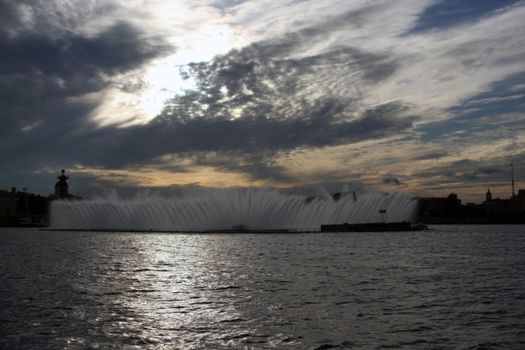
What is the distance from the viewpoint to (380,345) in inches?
663

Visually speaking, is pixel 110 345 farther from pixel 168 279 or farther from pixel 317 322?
pixel 168 279

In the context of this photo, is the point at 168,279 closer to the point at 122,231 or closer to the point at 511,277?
the point at 511,277

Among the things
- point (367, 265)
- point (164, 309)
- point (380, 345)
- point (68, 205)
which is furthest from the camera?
point (68, 205)

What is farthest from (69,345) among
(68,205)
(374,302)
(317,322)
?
(68,205)

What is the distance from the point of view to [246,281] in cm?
3319

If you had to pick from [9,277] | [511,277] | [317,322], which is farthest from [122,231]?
[317,322]

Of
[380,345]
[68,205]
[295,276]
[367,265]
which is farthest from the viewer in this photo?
[68,205]

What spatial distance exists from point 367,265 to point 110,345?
2950 cm

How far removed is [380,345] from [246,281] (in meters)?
A: 17.1

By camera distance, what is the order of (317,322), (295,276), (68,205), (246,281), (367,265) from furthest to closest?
(68,205), (367,265), (295,276), (246,281), (317,322)

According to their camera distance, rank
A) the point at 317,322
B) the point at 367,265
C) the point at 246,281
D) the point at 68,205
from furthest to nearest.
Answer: the point at 68,205, the point at 367,265, the point at 246,281, the point at 317,322

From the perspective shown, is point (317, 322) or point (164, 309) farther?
point (164, 309)

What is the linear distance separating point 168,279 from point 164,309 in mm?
11970

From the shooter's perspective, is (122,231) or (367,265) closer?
(367,265)
